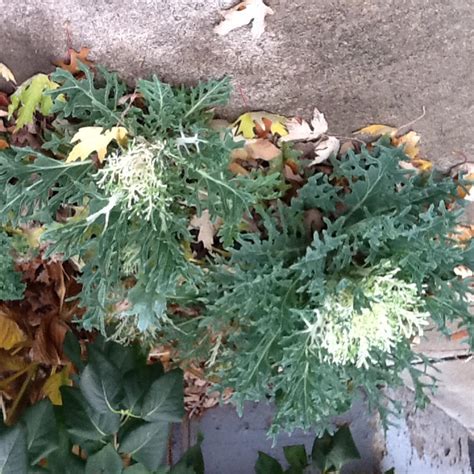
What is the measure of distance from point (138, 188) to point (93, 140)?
0.67 feet

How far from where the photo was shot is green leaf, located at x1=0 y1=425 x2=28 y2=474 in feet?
4.24

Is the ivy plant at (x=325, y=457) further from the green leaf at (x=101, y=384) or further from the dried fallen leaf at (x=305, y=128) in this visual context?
the dried fallen leaf at (x=305, y=128)

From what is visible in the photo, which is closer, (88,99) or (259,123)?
(88,99)

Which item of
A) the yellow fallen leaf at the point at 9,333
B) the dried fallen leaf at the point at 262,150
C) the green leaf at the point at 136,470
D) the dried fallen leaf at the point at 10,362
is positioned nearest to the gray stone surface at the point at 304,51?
the dried fallen leaf at the point at 262,150

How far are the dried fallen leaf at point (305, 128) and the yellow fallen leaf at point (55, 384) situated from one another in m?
1.05

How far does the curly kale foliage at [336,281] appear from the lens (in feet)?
4.88

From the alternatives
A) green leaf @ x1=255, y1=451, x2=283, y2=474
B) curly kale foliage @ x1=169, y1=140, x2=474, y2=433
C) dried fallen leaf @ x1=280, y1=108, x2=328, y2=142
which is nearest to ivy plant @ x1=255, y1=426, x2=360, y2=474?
green leaf @ x1=255, y1=451, x2=283, y2=474

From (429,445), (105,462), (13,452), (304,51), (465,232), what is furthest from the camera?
(429,445)

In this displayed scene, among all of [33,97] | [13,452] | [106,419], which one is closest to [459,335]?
[106,419]

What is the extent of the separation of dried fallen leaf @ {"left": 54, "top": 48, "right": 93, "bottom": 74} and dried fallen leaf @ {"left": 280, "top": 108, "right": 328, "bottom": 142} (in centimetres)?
60

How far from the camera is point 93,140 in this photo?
1562 mm

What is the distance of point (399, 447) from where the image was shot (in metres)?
2.33

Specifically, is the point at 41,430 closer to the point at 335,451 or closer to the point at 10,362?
the point at 10,362

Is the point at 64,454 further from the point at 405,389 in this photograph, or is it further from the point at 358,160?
the point at 405,389
